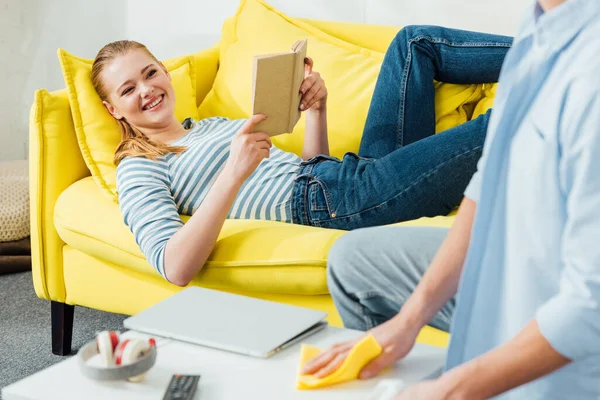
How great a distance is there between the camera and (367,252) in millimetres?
1271

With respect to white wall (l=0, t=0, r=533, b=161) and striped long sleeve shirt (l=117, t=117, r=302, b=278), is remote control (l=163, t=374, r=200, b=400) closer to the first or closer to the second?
striped long sleeve shirt (l=117, t=117, r=302, b=278)

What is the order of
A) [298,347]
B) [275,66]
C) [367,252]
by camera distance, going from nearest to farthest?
[298,347] < [367,252] < [275,66]

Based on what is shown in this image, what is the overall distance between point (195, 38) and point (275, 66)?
1.34 m

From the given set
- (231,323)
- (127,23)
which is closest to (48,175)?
(231,323)

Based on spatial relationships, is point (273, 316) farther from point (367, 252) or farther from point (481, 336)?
point (481, 336)

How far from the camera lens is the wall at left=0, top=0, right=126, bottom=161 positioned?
3232mm

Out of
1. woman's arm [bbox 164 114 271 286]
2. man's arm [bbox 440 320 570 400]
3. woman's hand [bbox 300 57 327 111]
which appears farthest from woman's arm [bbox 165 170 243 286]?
man's arm [bbox 440 320 570 400]

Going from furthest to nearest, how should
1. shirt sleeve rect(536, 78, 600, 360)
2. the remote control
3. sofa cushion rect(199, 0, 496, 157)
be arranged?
sofa cushion rect(199, 0, 496, 157) → the remote control → shirt sleeve rect(536, 78, 600, 360)

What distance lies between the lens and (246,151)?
1.72 meters

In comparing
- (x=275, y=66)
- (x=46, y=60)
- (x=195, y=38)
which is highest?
(x=275, y=66)

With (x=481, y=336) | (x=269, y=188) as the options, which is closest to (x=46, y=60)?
(x=269, y=188)

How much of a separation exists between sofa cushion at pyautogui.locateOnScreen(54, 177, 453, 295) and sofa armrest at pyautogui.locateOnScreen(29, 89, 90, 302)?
0.13 metres

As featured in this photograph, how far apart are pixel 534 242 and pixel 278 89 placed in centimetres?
92

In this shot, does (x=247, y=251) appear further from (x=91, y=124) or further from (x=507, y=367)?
(x=507, y=367)
